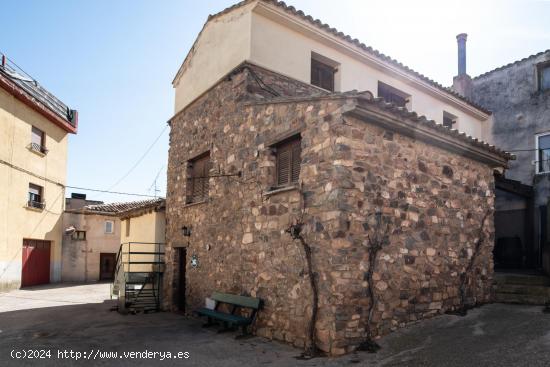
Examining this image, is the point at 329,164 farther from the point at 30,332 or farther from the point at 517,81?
the point at 517,81

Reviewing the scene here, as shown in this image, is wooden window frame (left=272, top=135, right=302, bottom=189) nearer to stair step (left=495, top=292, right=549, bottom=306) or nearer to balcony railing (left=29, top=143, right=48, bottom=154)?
stair step (left=495, top=292, right=549, bottom=306)

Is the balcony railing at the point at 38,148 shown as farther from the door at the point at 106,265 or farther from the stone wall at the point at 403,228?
the stone wall at the point at 403,228

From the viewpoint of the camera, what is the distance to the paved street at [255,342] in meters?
5.80

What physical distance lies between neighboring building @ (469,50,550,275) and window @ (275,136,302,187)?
9120 millimetres

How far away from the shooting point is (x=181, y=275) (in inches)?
466

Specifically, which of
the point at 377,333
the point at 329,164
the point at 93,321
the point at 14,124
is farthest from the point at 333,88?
the point at 14,124

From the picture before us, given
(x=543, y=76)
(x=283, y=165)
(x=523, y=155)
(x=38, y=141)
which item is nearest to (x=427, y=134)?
(x=283, y=165)

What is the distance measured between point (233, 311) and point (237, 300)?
0.25m

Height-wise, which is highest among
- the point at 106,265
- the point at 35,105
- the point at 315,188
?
the point at 35,105

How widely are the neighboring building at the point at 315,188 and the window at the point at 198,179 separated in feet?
0.20

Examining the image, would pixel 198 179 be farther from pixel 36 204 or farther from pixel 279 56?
pixel 36 204

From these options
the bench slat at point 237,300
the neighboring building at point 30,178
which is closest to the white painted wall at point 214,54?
the bench slat at point 237,300

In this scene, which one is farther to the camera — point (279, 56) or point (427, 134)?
point (279, 56)

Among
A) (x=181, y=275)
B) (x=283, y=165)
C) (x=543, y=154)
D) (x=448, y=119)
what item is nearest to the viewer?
(x=283, y=165)
